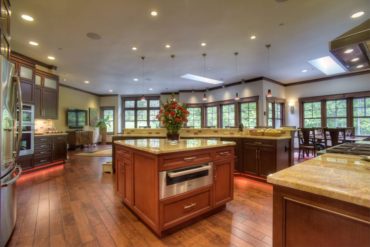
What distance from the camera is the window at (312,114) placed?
749cm

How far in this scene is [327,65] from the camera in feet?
20.3

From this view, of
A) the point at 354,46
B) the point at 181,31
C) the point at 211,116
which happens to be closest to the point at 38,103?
the point at 181,31

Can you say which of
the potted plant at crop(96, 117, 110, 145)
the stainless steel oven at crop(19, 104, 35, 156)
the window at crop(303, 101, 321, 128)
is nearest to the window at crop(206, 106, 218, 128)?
the window at crop(303, 101, 321, 128)

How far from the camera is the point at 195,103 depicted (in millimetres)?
9609

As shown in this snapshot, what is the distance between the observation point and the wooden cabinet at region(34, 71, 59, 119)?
5062mm

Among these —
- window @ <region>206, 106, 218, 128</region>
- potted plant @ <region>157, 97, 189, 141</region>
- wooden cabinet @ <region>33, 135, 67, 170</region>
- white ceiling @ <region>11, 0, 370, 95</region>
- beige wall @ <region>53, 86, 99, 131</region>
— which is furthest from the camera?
window @ <region>206, 106, 218, 128</region>

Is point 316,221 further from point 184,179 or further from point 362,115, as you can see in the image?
point 362,115

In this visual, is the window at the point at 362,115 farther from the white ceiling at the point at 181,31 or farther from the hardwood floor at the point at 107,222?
the hardwood floor at the point at 107,222

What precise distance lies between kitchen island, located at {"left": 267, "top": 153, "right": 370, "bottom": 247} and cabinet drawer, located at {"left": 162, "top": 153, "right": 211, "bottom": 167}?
117 cm

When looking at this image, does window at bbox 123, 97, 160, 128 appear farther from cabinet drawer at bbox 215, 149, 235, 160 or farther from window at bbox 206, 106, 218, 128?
cabinet drawer at bbox 215, 149, 235, 160

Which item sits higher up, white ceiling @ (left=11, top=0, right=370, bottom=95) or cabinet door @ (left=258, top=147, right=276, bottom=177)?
white ceiling @ (left=11, top=0, right=370, bottom=95)

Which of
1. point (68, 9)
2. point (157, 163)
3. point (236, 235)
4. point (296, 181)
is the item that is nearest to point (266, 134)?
point (236, 235)

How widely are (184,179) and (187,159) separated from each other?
22cm

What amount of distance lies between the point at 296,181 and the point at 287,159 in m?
3.48
